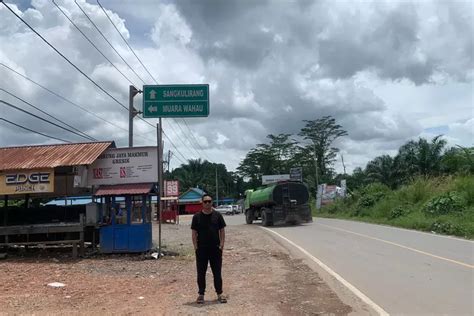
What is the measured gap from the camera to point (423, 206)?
1150 inches

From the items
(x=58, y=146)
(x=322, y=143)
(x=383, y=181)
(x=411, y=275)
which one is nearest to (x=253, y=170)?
(x=322, y=143)

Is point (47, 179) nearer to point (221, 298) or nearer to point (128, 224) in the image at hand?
point (128, 224)

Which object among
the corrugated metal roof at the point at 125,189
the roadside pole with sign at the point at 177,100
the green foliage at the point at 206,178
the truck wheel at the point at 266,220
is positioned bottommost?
the truck wheel at the point at 266,220

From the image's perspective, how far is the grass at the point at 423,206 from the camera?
76.7 ft

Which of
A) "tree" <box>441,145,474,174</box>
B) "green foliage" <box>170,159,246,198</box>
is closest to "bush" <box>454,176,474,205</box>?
"tree" <box>441,145,474,174</box>

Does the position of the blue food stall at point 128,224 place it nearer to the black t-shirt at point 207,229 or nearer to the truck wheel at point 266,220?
the black t-shirt at point 207,229

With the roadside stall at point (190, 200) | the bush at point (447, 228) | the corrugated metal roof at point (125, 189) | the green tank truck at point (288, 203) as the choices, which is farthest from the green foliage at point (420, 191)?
the roadside stall at point (190, 200)

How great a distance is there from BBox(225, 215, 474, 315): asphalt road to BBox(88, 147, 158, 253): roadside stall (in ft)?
17.9

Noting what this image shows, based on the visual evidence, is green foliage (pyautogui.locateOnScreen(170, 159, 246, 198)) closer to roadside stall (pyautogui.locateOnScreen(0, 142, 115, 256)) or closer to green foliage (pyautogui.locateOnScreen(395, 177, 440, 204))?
green foliage (pyautogui.locateOnScreen(395, 177, 440, 204))

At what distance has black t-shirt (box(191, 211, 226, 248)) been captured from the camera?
866 centimetres

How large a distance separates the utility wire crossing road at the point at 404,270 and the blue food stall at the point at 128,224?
17.3ft

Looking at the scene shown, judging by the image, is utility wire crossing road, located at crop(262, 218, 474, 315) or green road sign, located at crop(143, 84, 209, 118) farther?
green road sign, located at crop(143, 84, 209, 118)

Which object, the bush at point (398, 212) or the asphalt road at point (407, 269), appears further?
the bush at point (398, 212)

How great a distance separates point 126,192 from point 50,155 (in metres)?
3.24
